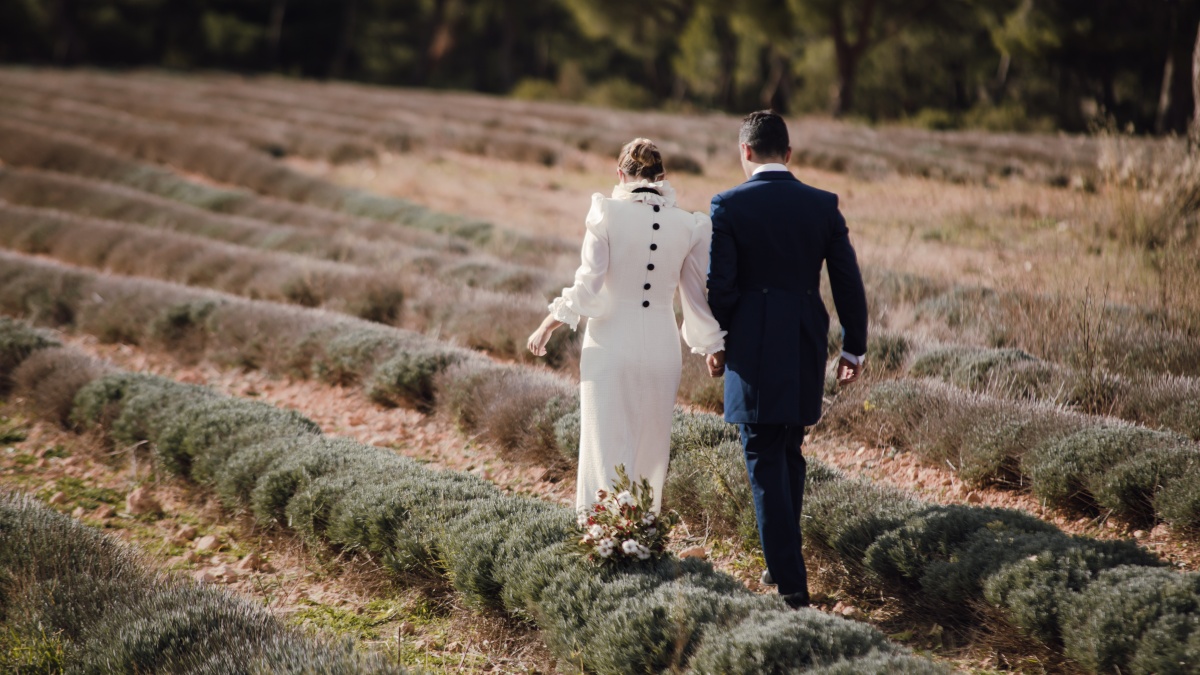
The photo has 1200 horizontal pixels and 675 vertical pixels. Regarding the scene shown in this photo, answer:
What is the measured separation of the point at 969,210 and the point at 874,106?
91.1 ft

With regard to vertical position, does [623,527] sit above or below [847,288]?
below

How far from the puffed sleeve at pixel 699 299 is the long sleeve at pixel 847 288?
0.51 meters

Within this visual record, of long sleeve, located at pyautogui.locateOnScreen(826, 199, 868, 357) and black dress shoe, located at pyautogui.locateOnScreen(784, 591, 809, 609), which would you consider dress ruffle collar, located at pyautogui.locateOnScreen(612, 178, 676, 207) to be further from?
black dress shoe, located at pyautogui.locateOnScreen(784, 591, 809, 609)

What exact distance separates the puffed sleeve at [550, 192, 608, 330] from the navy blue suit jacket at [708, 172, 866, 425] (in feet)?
1.54

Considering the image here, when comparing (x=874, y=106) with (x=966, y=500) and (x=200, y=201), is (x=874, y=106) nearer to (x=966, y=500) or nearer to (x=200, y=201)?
(x=200, y=201)

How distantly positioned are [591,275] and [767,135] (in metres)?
0.94

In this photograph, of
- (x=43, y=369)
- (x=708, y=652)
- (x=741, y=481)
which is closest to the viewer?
(x=708, y=652)

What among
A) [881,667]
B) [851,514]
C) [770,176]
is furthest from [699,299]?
[881,667]

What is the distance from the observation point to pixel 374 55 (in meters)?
50.3

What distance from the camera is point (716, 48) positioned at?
1661 inches

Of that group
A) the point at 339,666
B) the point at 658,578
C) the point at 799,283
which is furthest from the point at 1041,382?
the point at 339,666

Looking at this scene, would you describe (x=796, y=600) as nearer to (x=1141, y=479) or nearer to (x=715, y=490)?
(x=715, y=490)

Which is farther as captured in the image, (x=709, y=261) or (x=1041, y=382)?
(x=1041, y=382)

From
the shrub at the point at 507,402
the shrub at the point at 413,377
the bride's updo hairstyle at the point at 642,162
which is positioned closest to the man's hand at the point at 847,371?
the bride's updo hairstyle at the point at 642,162
